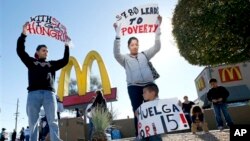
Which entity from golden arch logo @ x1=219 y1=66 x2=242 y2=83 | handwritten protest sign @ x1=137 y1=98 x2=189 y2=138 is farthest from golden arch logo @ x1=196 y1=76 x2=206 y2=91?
handwritten protest sign @ x1=137 y1=98 x2=189 y2=138

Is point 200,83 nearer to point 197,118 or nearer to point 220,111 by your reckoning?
point 220,111

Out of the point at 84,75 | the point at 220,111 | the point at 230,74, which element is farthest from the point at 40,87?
the point at 230,74

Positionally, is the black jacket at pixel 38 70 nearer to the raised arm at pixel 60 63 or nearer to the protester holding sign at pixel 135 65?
the raised arm at pixel 60 63

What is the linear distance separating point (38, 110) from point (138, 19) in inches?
111

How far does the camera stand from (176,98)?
4.47m

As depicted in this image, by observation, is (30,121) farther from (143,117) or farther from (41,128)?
(41,128)

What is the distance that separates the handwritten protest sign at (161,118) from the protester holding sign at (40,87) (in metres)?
1.63

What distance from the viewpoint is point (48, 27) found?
7516 mm

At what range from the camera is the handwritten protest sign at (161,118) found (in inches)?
169

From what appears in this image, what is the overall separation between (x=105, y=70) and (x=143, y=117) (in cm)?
2181

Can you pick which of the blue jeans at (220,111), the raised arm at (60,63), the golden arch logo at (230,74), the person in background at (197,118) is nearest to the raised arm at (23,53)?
the raised arm at (60,63)

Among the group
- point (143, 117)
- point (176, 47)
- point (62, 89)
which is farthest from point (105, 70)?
point (143, 117)

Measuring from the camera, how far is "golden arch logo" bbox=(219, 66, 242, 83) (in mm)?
26319

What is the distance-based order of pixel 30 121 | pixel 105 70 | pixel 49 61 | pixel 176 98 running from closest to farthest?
pixel 176 98, pixel 30 121, pixel 49 61, pixel 105 70
